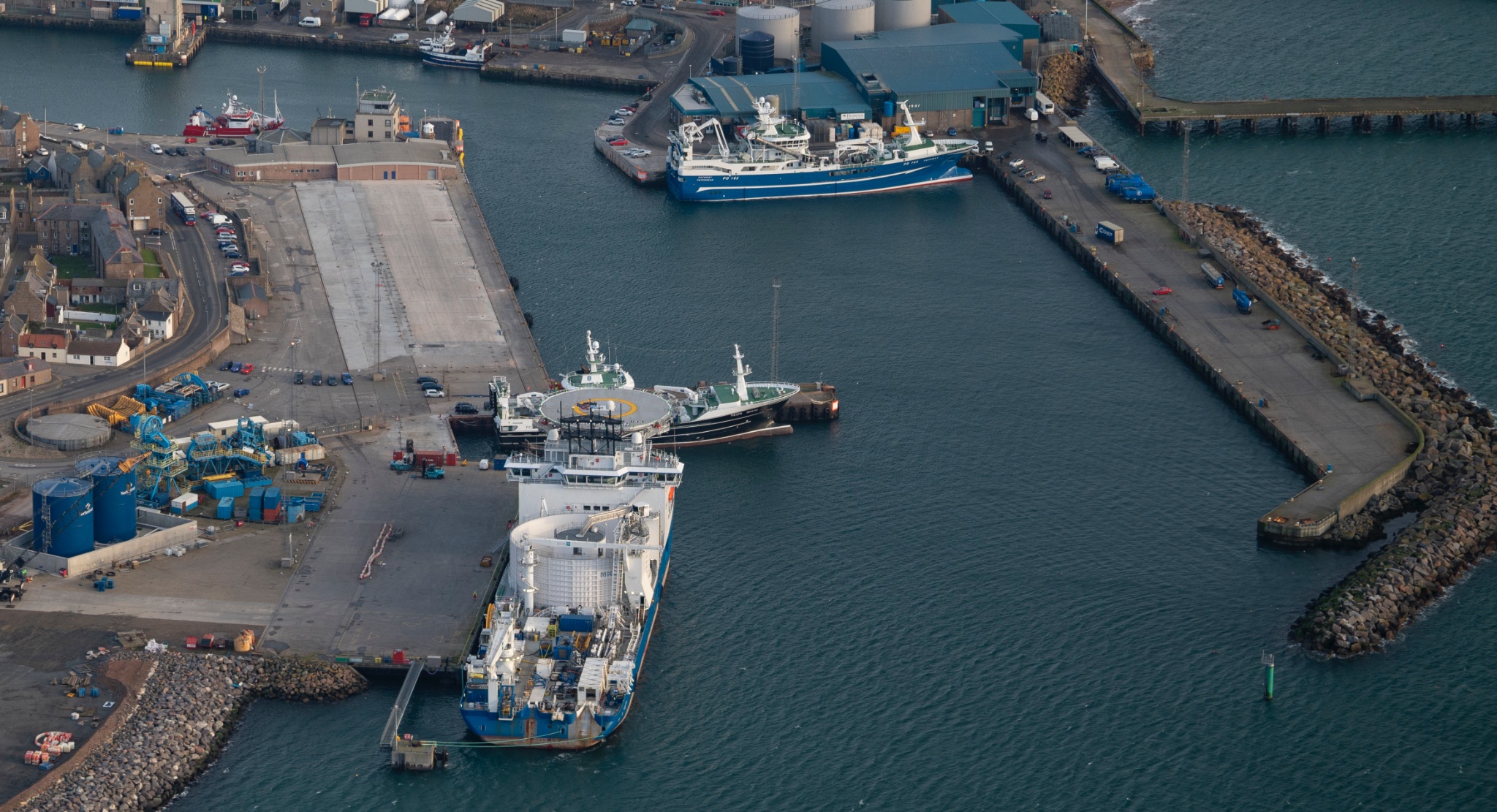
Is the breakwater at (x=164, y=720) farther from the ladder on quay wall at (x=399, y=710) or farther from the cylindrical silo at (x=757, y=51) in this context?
the cylindrical silo at (x=757, y=51)

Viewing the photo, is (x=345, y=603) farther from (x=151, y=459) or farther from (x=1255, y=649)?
(x=1255, y=649)

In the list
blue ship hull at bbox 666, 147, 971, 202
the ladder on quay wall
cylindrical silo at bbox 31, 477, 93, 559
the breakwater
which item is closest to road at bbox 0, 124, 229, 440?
cylindrical silo at bbox 31, 477, 93, 559

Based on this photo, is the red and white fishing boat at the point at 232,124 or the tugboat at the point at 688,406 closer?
the tugboat at the point at 688,406

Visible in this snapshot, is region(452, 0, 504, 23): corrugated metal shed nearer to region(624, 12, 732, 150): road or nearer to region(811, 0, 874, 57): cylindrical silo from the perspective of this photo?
region(624, 12, 732, 150): road

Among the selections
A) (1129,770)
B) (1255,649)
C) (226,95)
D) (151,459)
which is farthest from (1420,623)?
(226,95)

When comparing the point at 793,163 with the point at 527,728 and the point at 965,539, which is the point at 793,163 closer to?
the point at 965,539

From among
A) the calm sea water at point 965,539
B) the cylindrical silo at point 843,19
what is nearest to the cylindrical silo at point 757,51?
the cylindrical silo at point 843,19
